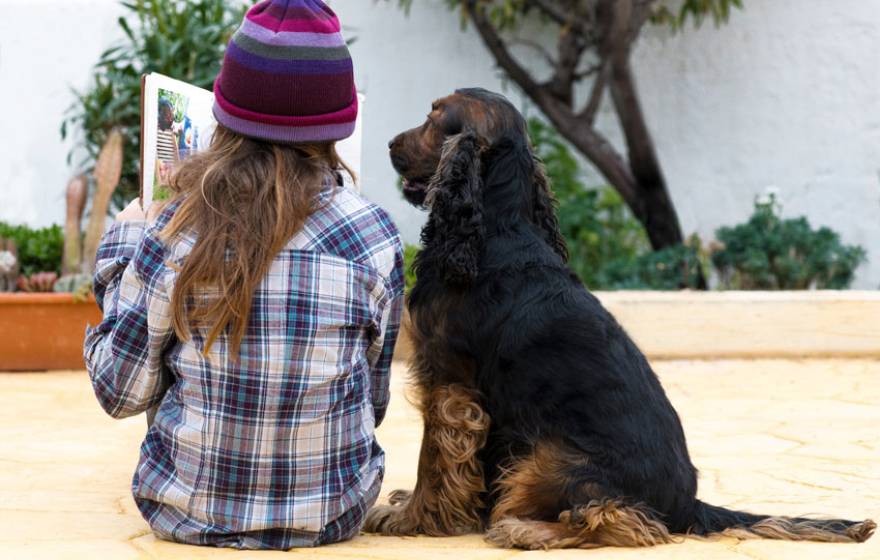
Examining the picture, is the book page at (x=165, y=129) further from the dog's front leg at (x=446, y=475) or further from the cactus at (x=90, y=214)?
the cactus at (x=90, y=214)

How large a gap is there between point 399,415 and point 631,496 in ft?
8.78

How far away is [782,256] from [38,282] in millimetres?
4990

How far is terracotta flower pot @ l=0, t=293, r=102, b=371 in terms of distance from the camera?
650 cm

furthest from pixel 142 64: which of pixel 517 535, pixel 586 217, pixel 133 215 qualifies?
pixel 517 535

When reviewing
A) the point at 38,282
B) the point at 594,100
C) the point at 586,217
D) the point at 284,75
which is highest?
the point at 594,100

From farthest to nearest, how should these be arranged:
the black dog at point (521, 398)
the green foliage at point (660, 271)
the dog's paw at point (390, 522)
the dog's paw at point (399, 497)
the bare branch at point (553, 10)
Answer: the bare branch at point (553, 10), the green foliage at point (660, 271), the dog's paw at point (399, 497), the dog's paw at point (390, 522), the black dog at point (521, 398)

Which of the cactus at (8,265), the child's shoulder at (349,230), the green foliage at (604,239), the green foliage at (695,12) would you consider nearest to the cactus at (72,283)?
the cactus at (8,265)

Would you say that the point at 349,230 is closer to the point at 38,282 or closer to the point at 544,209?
the point at 544,209

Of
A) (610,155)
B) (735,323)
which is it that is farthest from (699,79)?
(735,323)

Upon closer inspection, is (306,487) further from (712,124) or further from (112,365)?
(712,124)

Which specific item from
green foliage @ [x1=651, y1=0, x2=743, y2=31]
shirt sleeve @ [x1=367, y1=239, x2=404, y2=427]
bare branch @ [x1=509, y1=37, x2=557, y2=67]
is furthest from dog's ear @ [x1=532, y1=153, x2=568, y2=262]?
bare branch @ [x1=509, y1=37, x2=557, y2=67]

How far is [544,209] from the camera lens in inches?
135

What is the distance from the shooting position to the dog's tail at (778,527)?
3.12 m

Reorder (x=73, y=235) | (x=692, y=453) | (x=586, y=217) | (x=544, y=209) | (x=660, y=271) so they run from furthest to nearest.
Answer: (x=586, y=217)
(x=660, y=271)
(x=73, y=235)
(x=692, y=453)
(x=544, y=209)
